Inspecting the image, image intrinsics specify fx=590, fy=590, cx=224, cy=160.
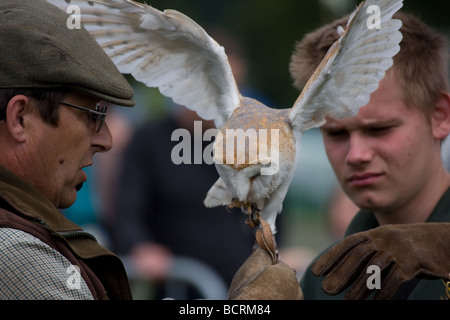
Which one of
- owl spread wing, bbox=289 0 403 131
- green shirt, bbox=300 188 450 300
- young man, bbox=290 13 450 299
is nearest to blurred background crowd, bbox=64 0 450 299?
young man, bbox=290 13 450 299

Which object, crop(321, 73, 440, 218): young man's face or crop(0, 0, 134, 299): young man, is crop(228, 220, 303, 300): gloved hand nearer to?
crop(0, 0, 134, 299): young man

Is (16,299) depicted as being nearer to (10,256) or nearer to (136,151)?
(10,256)

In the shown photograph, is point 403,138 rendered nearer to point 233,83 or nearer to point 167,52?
point 233,83

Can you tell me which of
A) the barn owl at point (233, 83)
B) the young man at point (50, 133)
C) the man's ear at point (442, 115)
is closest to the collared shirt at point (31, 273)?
the young man at point (50, 133)

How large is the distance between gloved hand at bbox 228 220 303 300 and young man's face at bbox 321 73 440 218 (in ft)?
2.35

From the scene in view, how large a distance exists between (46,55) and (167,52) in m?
0.74

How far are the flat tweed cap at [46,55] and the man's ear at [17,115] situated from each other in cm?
4

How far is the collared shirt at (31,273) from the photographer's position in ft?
5.24

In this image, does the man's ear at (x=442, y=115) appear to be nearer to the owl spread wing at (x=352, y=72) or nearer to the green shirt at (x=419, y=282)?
the green shirt at (x=419, y=282)

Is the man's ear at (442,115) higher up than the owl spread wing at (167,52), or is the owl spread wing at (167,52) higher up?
the owl spread wing at (167,52)

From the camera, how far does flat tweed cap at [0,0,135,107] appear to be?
5.77ft

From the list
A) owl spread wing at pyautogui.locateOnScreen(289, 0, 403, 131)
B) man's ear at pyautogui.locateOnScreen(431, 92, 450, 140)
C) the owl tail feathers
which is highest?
owl spread wing at pyautogui.locateOnScreen(289, 0, 403, 131)

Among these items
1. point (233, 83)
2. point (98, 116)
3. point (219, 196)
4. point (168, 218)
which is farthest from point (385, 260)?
point (168, 218)
